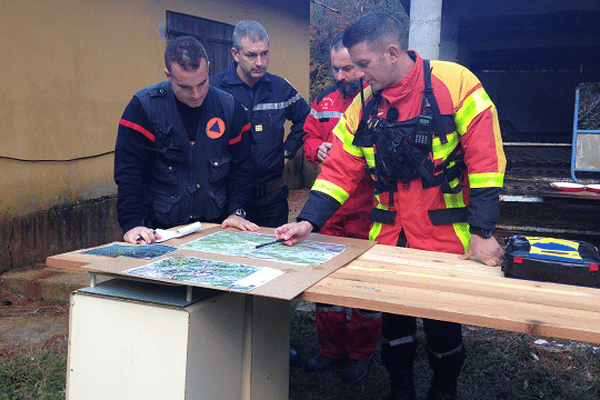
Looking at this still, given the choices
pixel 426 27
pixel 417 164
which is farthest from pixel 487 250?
pixel 426 27

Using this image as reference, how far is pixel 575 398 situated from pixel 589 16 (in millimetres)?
8581

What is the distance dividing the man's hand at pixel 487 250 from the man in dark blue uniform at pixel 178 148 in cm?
115

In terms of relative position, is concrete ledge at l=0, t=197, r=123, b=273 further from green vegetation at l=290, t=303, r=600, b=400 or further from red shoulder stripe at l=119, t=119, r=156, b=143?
green vegetation at l=290, t=303, r=600, b=400

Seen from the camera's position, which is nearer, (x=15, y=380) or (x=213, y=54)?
(x=15, y=380)

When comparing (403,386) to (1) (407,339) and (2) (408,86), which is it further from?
(2) (408,86)

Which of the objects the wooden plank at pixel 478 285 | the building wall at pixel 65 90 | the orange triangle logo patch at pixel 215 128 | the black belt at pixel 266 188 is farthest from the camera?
the building wall at pixel 65 90

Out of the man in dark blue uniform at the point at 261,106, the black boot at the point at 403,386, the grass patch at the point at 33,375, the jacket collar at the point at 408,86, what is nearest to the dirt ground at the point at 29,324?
the grass patch at the point at 33,375

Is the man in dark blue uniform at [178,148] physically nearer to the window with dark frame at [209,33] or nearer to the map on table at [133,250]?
the map on table at [133,250]

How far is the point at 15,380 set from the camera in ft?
10.3

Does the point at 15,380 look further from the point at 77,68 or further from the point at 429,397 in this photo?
the point at 77,68

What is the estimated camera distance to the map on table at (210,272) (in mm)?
1876

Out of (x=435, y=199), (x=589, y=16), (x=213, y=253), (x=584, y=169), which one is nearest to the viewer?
(x=213, y=253)

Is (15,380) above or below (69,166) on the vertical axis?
below

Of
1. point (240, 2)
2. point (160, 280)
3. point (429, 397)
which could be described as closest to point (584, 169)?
Answer: point (240, 2)
